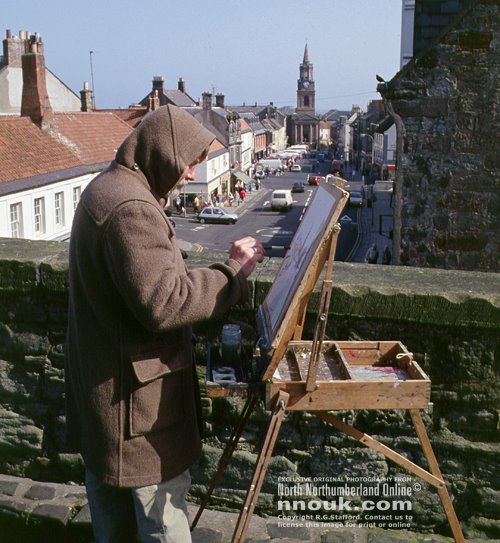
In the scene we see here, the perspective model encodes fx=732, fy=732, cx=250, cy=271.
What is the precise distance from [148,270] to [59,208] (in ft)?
85.2

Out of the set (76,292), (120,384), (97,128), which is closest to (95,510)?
(120,384)

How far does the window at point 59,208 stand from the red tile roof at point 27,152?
0.96 metres

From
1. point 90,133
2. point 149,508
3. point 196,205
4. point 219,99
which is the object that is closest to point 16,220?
point 90,133

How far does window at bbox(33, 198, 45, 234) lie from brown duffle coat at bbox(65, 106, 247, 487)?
77.8ft

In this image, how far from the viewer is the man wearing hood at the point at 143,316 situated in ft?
7.33

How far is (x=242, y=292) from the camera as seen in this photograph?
252 centimetres

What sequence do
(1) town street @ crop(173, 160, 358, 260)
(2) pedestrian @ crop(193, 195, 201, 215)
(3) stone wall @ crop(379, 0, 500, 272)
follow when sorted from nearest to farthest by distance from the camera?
(3) stone wall @ crop(379, 0, 500, 272) < (1) town street @ crop(173, 160, 358, 260) < (2) pedestrian @ crop(193, 195, 201, 215)

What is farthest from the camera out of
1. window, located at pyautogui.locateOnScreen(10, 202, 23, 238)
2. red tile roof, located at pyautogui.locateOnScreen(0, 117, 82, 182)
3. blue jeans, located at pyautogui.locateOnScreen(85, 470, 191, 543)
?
red tile roof, located at pyautogui.locateOnScreen(0, 117, 82, 182)

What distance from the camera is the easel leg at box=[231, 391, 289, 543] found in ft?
8.25

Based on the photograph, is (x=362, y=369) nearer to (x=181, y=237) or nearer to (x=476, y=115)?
(x=476, y=115)

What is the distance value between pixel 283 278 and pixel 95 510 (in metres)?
1.13

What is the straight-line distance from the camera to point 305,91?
169 meters

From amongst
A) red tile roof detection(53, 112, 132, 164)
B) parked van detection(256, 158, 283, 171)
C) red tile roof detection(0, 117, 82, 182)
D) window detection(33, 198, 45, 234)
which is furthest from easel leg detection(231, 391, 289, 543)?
parked van detection(256, 158, 283, 171)

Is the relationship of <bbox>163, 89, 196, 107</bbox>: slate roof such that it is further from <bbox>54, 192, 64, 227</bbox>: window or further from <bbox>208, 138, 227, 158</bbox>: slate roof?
<bbox>54, 192, 64, 227</bbox>: window
